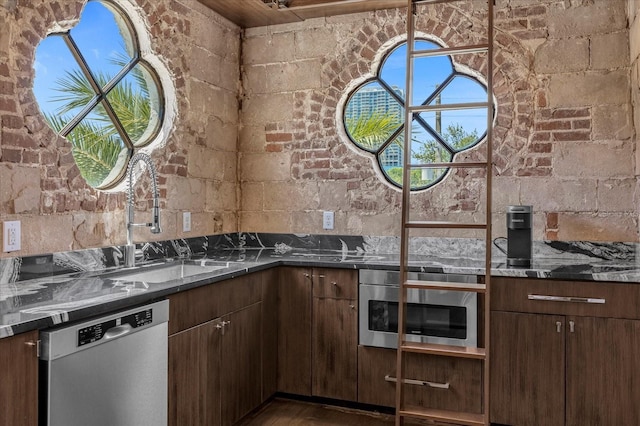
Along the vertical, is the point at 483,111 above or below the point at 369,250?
above

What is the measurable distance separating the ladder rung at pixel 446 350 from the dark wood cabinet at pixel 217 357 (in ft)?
2.82

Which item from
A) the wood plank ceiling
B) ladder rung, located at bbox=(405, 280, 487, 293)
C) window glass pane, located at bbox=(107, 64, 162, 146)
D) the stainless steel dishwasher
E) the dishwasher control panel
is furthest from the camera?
the wood plank ceiling

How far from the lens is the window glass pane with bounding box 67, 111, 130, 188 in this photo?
2985mm

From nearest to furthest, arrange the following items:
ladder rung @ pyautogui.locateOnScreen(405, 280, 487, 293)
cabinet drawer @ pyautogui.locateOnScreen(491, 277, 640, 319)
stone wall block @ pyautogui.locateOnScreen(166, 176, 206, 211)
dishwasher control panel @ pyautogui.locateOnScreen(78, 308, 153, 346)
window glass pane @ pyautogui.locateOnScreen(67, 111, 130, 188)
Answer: dishwasher control panel @ pyautogui.locateOnScreen(78, 308, 153, 346) → cabinet drawer @ pyautogui.locateOnScreen(491, 277, 640, 319) → ladder rung @ pyautogui.locateOnScreen(405, 280, 487, 293) → window glass pane @ pyautogui.locateOnScreen(67, 111, 130, 188) → stone wall block @ pyautogui.locateOnScreen(166, 176, 206, 211)

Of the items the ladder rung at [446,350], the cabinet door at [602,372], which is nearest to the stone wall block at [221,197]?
the ladder rung at [446,350]

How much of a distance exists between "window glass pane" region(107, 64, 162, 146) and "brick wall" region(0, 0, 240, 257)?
0.14 meters

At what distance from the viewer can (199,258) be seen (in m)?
3.31

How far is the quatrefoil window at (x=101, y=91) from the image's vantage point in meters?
2.69

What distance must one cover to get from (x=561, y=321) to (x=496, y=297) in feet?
1.09

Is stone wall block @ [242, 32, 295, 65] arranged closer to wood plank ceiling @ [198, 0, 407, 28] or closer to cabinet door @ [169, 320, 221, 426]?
wood plank ceiling @ [198, 0, 407, 28]

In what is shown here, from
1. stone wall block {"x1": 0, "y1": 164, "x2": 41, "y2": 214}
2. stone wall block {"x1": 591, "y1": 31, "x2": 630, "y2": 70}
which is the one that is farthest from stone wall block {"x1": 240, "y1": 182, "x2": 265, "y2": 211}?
stone wall block {"x1": 591, "y1": 31, "x2": 630, "y2": 70}

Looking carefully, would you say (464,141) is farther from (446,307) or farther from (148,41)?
(148,41)

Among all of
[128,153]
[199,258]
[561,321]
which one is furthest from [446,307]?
[128,153]

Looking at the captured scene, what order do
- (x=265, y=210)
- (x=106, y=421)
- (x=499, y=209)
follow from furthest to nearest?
(x=265, y=210), (x=499, y=209), (x=106, y=421)
